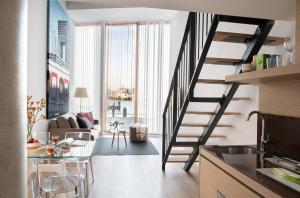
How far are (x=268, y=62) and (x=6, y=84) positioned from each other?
1853mm

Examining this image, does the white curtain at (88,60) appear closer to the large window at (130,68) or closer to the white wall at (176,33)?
the large window at (130,68)

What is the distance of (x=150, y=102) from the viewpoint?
8.57 metres

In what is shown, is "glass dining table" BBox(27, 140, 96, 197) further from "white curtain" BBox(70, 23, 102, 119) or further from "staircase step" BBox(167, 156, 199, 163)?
"white curtain" BBox(70, 23, 102, 119)

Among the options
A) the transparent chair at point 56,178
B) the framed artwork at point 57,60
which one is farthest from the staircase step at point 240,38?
the framed artwork at point 57,60

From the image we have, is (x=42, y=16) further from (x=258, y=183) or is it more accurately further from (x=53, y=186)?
(x=258, y=183)

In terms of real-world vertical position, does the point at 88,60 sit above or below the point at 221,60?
above

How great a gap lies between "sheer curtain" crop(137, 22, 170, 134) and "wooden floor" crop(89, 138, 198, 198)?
122 inches

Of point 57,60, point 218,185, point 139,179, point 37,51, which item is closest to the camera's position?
point 218,185

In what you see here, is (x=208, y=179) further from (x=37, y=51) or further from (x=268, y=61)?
(x=37, y=51)

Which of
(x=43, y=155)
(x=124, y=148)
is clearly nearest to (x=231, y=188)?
(x=43, y=155)

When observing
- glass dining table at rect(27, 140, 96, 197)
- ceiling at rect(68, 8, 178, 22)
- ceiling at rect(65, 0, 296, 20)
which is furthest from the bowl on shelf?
ceiling at rect(68, 8, 178, 22)

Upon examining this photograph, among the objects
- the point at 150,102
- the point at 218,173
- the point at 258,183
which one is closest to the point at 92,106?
the point at 150,102

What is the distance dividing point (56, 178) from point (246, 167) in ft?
6.34

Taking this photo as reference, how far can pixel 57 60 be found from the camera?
6.17m
